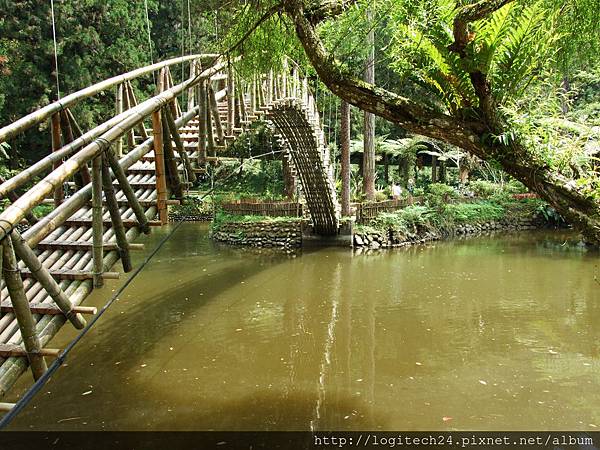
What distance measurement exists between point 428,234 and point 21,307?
11847 mm

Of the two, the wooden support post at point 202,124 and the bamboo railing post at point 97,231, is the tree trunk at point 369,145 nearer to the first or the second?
the wooden support post at point 202,124

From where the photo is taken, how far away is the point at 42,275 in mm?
2377

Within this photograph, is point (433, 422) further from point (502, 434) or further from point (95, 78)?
point (95, 78)

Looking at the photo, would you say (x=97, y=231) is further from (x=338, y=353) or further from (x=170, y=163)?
(x=338, y=353)

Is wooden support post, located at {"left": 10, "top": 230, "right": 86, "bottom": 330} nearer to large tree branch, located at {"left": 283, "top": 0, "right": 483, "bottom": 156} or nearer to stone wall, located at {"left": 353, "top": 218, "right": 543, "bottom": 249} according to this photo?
large tree branch, located at {"left": 283, "top": 0, "right": 483, "bottom": 156}

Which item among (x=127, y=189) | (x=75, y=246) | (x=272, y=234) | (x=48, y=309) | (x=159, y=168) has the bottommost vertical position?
(x=272, y=234)

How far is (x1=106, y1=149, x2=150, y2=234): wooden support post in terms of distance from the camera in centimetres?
306

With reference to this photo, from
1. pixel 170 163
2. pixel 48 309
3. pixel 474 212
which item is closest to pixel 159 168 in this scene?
pixel 170 163

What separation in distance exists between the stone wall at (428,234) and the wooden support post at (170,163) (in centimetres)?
839

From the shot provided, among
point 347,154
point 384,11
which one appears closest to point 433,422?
point 384,11

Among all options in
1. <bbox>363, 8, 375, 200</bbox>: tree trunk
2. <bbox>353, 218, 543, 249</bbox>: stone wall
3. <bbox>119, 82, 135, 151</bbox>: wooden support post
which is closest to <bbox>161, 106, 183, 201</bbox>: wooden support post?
<bbox>119, 82, 135, 151</bbox>: wooden support post

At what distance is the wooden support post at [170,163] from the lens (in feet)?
13.0

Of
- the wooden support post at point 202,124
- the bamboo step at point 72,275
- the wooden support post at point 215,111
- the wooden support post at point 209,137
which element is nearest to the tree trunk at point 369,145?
the wooden support post at point 215,111

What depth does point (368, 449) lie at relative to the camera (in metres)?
3.53
